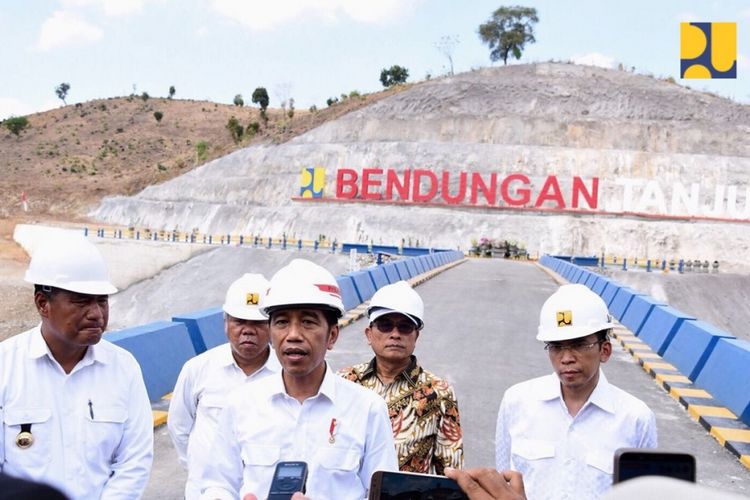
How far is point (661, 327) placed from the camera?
55.4 ft

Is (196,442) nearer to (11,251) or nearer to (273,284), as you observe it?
(273,284)

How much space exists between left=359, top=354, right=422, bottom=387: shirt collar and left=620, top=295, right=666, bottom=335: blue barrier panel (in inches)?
567

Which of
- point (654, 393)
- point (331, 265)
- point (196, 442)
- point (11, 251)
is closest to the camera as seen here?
point (196, 442)

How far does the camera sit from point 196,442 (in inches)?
151

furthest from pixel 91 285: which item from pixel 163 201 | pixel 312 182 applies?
pixel 163 201

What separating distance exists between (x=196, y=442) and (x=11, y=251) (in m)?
63.3

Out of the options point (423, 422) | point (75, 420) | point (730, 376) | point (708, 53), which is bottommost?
point (730, 376)

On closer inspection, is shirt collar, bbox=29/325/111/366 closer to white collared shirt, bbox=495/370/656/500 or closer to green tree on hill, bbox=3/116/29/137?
white collared shirt, bbox=495/370/656/500


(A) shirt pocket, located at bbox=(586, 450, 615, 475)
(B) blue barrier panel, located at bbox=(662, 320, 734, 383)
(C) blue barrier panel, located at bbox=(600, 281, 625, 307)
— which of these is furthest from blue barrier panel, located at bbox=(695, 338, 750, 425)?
(C) blue barrier panel, located at bbox=(600, 281, 625, 307)

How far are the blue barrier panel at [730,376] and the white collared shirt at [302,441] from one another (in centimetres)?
865

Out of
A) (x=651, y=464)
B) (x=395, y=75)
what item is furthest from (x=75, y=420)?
(x=395, y=75)

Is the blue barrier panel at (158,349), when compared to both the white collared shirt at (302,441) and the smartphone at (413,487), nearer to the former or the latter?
the white collared shirt at (302,441)

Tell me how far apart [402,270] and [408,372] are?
25.4m

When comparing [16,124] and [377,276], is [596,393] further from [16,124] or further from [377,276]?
[16,124]
